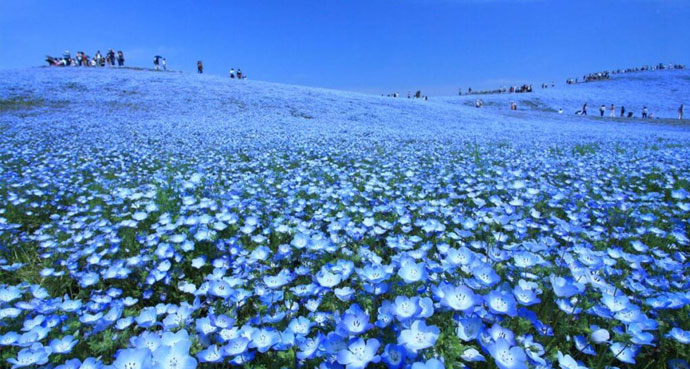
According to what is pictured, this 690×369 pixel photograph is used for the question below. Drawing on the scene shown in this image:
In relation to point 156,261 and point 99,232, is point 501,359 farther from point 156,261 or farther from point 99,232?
point 99,232

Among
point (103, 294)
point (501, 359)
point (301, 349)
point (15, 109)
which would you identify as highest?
point (15, 109)

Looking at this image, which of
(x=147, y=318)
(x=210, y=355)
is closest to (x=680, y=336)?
(x=210, y=355)

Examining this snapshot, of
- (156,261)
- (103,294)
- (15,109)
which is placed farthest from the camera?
(15,109)

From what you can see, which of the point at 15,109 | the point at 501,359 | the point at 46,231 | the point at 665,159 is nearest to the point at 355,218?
the point at 501,359

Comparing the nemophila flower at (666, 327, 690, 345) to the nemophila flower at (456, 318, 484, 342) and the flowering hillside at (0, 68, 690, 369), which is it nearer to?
the flowering hillside at (0, 68, 690, 369)

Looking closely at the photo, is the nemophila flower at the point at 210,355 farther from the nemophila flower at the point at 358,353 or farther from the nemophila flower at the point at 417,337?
the nemophila flower at the point at 417,337

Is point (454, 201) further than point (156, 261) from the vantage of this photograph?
Yes

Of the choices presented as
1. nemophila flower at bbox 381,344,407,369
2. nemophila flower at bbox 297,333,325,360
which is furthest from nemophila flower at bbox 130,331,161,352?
nemophila flower at bbox 381,344,407,369
